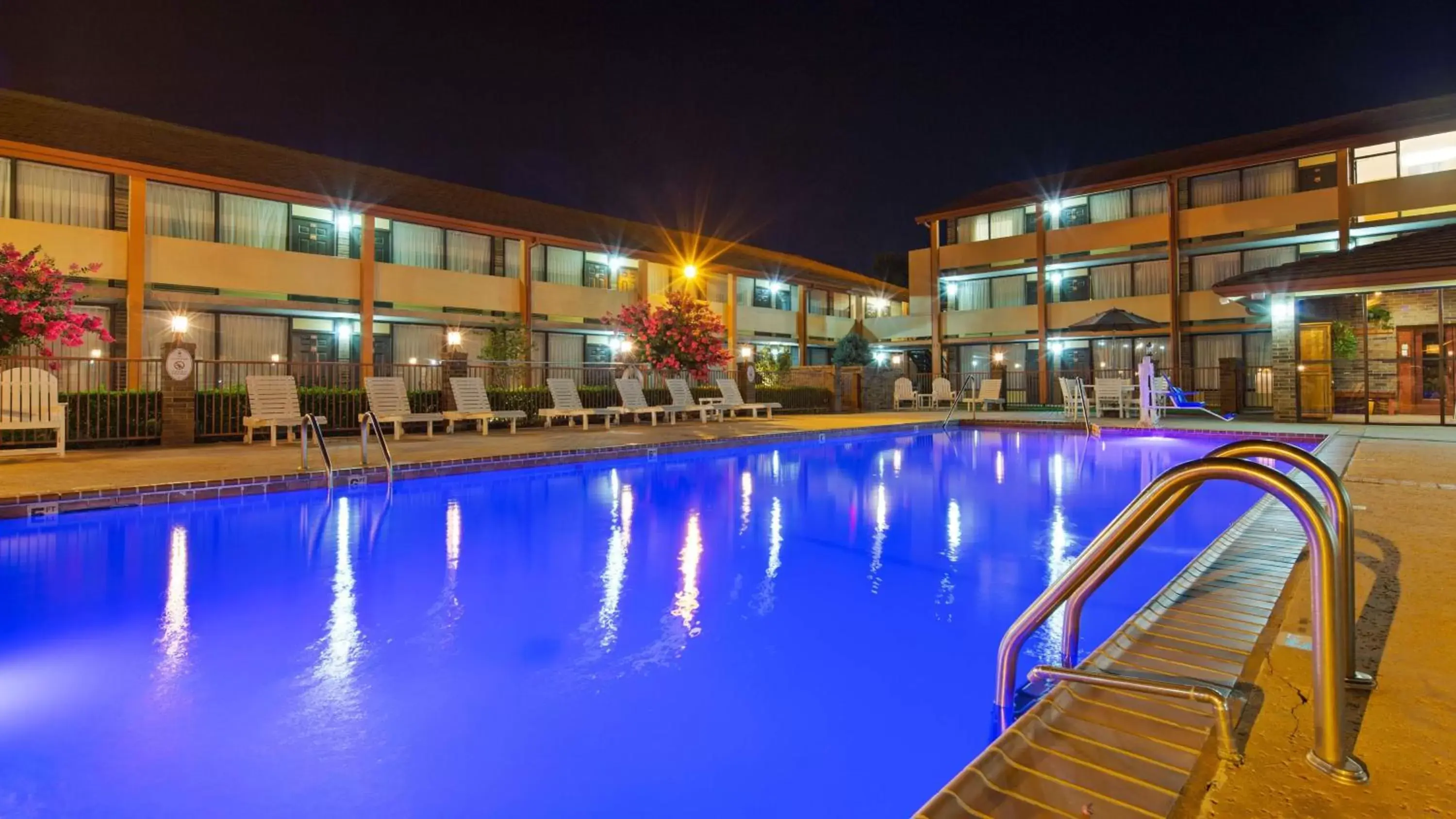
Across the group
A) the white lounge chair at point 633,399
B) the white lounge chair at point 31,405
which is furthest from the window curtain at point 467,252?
the white lounge chair at point 31,405

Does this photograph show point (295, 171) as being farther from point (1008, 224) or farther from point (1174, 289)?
point (1174, 289)

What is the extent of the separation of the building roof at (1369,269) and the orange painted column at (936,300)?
13694 millimetres

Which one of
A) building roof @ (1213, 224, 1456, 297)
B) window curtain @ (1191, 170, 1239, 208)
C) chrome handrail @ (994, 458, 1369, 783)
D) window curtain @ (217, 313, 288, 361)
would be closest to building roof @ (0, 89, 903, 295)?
window curtain @ (217, 313, 288, 361)

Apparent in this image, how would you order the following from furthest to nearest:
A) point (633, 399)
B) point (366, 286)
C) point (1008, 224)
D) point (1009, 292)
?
1. point (1008, 224)
2. point (1009, 292)
3. point (366, 286)
4. point (633, 399)

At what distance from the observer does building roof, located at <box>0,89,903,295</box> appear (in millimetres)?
16844

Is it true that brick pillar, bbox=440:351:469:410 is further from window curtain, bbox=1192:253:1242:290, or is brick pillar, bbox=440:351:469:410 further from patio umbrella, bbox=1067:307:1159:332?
window curtain, bbox=1192:253:1242:290

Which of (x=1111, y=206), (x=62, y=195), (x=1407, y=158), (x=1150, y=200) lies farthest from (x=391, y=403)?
(x=1407, y=158)

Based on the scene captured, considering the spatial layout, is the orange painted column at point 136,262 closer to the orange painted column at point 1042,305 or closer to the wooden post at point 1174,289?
the orange painted column at point 1042,305

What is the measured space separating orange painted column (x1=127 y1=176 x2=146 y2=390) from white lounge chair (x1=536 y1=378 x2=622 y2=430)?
9.42 m

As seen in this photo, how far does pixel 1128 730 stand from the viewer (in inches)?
83.8

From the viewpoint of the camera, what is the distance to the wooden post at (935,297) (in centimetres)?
2984

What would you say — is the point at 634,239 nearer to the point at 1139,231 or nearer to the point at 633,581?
the point at 1139,231

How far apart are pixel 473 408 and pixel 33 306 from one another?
6.69 m

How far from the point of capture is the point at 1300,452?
221 centimetres
